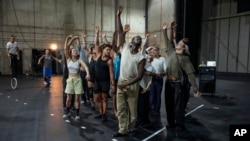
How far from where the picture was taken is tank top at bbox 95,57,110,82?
14.1ft

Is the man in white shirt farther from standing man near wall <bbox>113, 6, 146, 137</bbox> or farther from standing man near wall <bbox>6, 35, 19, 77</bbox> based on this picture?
standing man near wall <bbox>6, 35, 19, 77</bbox>

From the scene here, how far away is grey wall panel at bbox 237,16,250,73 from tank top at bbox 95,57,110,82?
38.2 ft

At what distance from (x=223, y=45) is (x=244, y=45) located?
1.37 metres

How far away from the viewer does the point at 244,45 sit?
13258 millimetres

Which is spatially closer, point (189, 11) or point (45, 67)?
point (45, 67)

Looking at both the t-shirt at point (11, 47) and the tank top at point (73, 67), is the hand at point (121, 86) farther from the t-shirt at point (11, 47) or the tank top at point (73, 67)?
the t-shirt at point (11, 47)

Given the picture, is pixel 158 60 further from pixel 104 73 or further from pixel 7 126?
pixel 7 126

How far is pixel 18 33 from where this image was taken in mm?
14383

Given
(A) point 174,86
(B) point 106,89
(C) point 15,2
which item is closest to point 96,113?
(B) point 106,89

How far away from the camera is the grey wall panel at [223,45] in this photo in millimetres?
14233

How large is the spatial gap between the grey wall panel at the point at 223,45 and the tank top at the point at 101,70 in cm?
1213

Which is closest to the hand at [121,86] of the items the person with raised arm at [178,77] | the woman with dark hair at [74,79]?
the person with raised arm at [178,77]

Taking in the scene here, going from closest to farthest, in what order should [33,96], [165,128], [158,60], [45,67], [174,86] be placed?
[174,86] → [165,128] → [158,60] → [33,96] → [45,67]

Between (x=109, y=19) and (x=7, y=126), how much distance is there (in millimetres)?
13485
